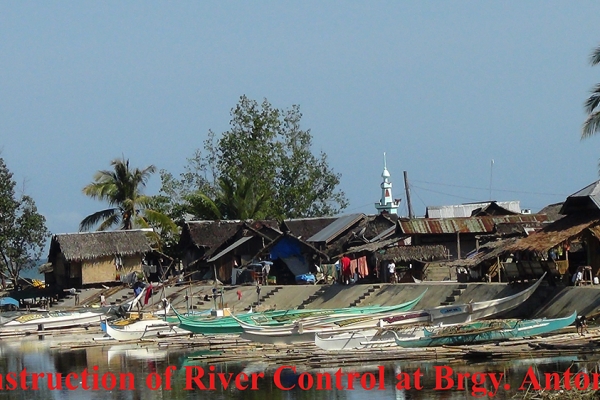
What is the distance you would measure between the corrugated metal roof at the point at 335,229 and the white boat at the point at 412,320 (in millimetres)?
18577

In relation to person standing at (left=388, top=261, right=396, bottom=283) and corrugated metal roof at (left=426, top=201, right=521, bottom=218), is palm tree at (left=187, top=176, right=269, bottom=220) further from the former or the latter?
person standing at (left=388, top=261, right=396, bottom=283)

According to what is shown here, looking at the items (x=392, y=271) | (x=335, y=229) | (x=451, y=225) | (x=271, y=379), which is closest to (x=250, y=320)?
A: (x=271, y=379)

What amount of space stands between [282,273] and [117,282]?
935cm

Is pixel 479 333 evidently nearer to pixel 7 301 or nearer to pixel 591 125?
pixel 591 125

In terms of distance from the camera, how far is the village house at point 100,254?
51625 mm

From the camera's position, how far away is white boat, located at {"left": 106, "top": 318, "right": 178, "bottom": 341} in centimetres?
3272

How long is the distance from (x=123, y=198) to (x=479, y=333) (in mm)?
33878

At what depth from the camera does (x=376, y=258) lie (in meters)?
40.0

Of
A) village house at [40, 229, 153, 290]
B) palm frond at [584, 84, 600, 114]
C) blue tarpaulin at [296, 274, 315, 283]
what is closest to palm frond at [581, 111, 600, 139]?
palm frond at [584, 84, 600, 114]

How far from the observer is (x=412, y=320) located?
2747 centimetres

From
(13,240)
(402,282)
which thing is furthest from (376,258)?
(13,240)

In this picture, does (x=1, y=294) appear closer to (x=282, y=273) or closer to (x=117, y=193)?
(x=117, y=193)

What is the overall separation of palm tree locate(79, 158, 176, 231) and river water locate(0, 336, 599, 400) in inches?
1036

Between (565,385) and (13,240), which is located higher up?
(13,240)
